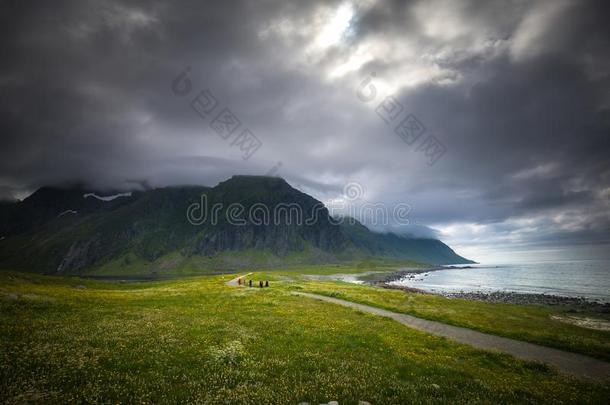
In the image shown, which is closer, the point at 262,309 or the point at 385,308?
the point at 262,309

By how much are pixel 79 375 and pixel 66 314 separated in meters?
17.2

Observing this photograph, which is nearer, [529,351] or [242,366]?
[242,366]

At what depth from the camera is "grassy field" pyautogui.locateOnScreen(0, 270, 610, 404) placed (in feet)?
39.2

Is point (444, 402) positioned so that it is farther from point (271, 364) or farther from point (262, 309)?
point (262, 309)

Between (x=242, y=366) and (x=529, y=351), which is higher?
(x=242, y=366)

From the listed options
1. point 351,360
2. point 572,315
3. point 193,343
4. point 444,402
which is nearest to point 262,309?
point 193,343

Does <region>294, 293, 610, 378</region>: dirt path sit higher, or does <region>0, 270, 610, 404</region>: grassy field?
<region>0, 270, 610, 404</region>: grassy field

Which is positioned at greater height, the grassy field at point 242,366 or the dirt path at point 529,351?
the grassy field at point 242,366

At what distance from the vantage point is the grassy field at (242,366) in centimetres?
1194

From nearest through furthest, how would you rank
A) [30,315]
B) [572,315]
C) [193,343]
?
[193,343] < [30,315] < [572,315]

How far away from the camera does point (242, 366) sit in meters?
15.5

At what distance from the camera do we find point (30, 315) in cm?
2416

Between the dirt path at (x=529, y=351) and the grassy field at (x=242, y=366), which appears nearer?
the grassy field at (x=242, y=366)

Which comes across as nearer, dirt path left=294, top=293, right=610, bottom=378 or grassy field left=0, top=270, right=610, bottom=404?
grassy field left=0, top=270, right=610, bottom=404
